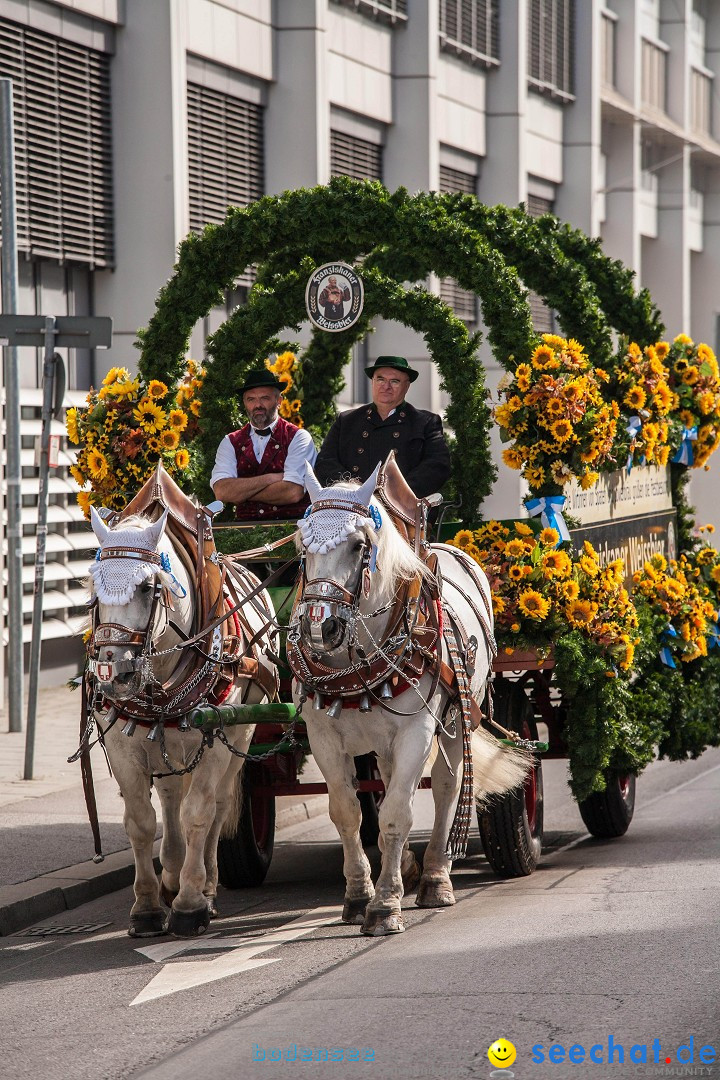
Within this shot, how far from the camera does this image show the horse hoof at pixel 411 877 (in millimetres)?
7492

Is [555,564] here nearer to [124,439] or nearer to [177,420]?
[177,420]

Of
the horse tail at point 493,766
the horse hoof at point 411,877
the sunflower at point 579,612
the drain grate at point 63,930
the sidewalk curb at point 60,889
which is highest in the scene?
the sunflower at point 579,612

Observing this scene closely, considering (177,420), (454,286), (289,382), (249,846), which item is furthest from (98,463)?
(454,286)

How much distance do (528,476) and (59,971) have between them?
3.69m

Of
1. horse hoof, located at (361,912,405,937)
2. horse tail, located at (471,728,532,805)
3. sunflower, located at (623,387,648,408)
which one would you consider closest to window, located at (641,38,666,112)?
sunflower, located at (623,387,648,408)

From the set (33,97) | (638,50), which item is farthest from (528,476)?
(638,50)

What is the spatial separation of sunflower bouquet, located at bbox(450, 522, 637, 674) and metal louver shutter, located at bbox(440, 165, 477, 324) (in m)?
14.4

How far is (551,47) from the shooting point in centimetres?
2550

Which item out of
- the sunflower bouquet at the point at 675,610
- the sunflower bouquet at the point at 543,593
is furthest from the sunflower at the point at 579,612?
Result: the sunflower bouquet at the point at 675,610

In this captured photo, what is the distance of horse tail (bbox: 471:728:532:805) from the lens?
7.14 metres

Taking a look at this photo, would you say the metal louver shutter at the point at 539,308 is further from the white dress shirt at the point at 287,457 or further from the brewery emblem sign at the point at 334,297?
the white dress shirt at the point at 287,457

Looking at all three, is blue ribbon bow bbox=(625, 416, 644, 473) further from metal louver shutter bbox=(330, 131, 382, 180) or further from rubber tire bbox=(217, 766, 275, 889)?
metal louver shutter bbox=(330, 131, 382, 180)

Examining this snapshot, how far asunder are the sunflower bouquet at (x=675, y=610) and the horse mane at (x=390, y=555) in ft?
10.4

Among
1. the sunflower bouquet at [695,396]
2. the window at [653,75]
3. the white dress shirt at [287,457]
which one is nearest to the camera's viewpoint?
the white dress shirt at [287,457]
